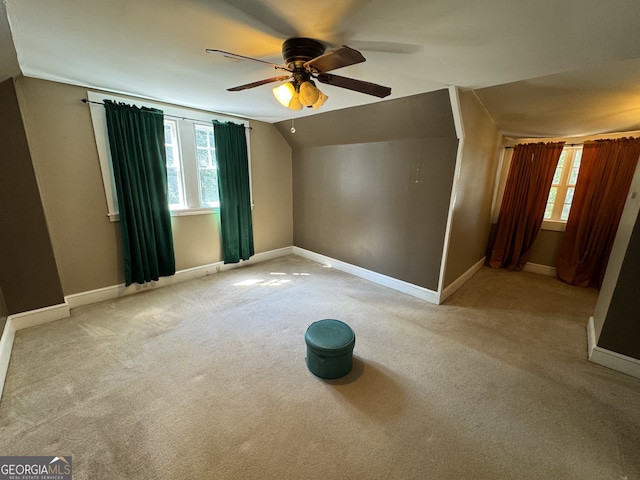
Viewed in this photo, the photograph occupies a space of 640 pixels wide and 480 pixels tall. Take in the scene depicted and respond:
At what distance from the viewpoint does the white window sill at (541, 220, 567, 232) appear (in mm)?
3863

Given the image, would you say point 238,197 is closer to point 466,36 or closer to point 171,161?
point 171,161

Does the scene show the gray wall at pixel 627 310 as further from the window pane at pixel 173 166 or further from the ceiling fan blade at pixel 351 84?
the window pane at pixel 173 166

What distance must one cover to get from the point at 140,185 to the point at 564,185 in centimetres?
598

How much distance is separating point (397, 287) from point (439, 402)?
1.79 m

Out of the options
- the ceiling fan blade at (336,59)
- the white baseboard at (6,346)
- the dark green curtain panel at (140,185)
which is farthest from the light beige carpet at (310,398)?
the ceiling fan blade at (336,59)

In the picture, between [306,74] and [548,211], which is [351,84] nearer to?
[306,74]

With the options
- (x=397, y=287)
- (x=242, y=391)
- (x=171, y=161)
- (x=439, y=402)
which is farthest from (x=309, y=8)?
(x=397, y=287)

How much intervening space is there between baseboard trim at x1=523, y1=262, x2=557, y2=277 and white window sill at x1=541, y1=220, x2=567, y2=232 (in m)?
0.60

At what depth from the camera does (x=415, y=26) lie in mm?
1314

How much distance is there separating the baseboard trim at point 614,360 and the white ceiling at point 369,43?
7.01 ft

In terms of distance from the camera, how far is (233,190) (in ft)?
12.5

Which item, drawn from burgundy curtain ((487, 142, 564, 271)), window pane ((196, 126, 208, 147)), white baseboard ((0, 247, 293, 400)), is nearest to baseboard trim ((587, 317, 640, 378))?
burgundy curtain ((487, 142, 564, 271))

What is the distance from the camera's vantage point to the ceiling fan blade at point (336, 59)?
121 cm

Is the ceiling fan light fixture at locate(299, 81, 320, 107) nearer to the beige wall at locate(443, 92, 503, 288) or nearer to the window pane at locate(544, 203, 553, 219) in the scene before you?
the beige wall at locate(443, 92, 503, 288)
